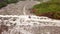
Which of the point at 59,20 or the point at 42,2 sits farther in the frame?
the point at 42,2

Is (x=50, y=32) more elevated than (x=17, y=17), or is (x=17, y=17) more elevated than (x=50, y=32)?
(x=17, y=17)

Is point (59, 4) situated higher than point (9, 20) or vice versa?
point (59, 4)

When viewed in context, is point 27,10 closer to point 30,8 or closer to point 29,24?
point 30,8

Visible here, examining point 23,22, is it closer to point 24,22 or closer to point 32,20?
point 24,22

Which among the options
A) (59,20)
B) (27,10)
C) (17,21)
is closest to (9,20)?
(17,21)

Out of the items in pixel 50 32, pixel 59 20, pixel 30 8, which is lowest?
pixel 50 32

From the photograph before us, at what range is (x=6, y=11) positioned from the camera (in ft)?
10.4

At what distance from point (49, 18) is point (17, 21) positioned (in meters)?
0.54

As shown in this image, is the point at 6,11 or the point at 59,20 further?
the point at 6,11

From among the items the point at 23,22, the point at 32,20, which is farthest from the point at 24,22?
the point at 32,20

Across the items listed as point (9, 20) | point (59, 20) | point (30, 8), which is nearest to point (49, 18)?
point (59, 20)

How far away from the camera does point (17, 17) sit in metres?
3.07

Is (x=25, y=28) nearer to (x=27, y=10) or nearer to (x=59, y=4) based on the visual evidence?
(x=27, y=10)

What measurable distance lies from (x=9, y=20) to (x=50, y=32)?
2.38 ft
